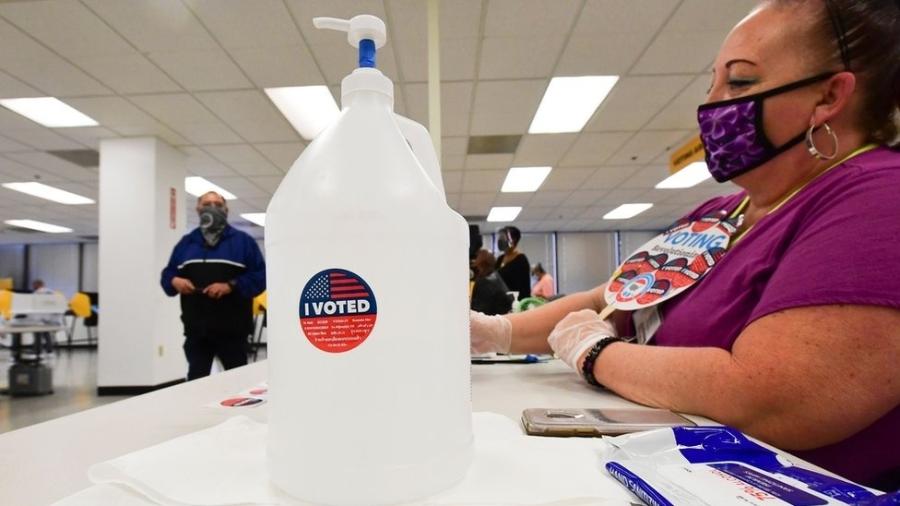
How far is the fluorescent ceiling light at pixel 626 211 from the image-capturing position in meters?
8.54

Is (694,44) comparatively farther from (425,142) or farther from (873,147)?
(425,142)

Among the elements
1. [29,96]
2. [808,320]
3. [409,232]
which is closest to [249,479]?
[409,232]

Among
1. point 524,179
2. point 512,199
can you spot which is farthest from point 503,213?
point 524,179

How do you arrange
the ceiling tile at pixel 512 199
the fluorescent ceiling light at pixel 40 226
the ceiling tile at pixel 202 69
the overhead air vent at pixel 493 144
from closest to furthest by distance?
the ceiling tile at pixel 202 69 < the overhead air vent at pixel 493 144 < the ceiling tile at pixel 512 199 < the fluorescent ceiling light at pixel 40 226

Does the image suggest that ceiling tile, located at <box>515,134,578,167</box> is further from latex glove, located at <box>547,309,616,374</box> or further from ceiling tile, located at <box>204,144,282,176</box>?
latex glove, located at <box>547,309,616,374</box>

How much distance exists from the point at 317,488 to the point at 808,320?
1.90 feet

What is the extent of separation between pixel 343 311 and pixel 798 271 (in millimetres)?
581

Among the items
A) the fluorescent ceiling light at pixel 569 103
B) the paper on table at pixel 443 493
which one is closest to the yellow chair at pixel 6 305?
the fluorescent ceiling light at pixel 569 103

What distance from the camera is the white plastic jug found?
0.36m

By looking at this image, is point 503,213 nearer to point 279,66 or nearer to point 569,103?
point 569,103

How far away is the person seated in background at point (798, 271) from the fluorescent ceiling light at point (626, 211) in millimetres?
7997

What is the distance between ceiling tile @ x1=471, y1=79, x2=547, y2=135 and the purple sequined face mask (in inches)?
115

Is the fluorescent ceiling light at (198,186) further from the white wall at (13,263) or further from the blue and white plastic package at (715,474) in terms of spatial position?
the white wall at (13,263)

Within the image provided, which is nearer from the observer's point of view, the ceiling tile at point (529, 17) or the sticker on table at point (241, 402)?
the sticker on table at point (241, 402)
